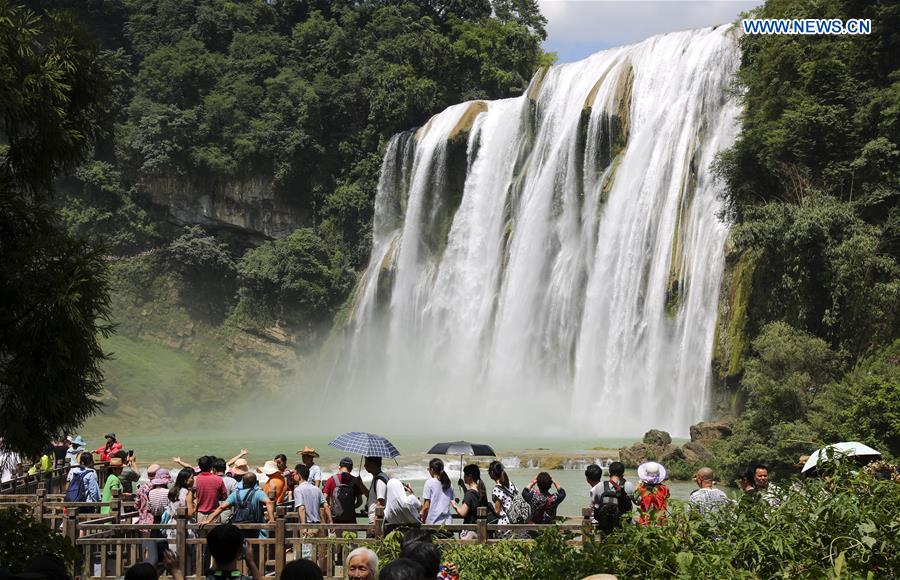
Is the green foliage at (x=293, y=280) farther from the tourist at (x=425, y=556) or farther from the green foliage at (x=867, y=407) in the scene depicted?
the tourist at (x=425, y=556)

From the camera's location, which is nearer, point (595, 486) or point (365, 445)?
point (595, 486)

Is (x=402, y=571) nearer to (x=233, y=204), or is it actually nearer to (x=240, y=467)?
(x=240, y=467)

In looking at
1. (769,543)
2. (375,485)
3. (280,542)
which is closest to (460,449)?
(375,485)

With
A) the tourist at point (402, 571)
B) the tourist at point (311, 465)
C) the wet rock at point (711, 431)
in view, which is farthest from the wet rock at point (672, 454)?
the tourist at point (402, 571)

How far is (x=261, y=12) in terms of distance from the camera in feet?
217

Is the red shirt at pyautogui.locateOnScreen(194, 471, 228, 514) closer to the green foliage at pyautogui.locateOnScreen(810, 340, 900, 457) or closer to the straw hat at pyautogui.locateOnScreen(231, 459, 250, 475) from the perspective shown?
the straw hat at pyautogui.locateOnScreen(231, 459, 250, 475)

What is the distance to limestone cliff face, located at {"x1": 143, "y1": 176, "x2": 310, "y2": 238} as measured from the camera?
195ft

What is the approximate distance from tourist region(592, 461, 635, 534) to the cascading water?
21949mm

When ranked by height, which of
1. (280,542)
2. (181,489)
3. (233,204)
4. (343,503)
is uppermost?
(233,204)

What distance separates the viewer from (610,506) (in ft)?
32.6

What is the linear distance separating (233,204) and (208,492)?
49.1 m

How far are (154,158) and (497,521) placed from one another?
50.9 meters

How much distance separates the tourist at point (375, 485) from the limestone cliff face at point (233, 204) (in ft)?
160

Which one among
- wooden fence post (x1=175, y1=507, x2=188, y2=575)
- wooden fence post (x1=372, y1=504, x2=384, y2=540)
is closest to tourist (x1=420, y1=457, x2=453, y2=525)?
wooden fence post (x1=372, y1=504, x2=384, y2=540)
